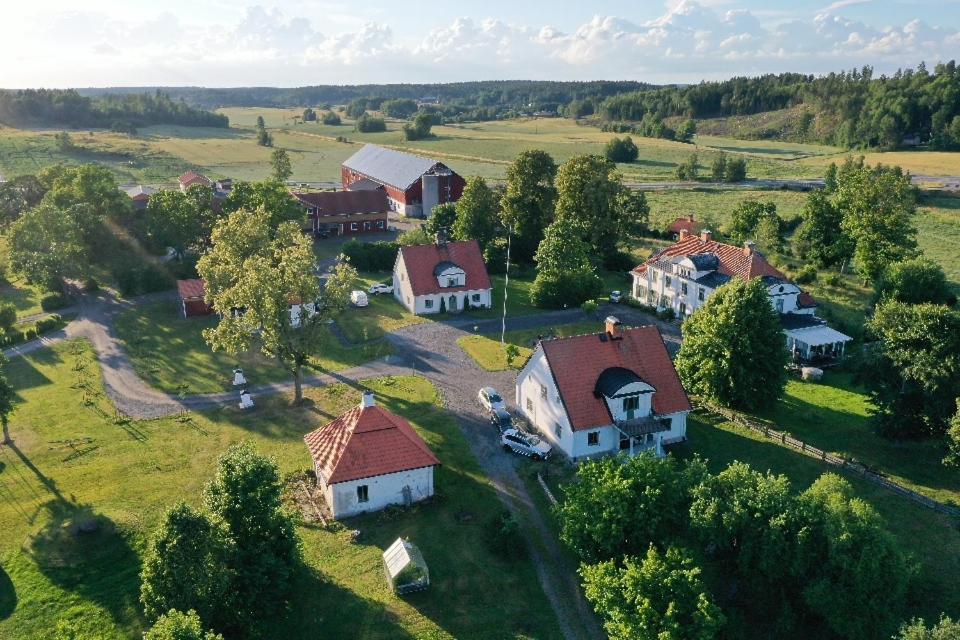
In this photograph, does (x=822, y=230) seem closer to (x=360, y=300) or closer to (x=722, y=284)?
(x=722, y=284)

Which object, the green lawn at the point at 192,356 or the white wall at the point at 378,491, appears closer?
the white wall at the point at 378,491

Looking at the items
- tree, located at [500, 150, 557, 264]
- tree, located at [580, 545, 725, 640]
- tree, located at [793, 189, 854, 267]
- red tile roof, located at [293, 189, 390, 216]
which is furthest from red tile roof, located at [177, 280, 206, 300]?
tree, located at [793, 189, 854, 267]

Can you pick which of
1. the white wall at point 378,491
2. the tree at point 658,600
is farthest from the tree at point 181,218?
the tree at point 658,600

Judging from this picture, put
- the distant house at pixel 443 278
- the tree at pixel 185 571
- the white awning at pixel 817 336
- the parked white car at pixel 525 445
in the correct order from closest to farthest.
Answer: the tree at pixel 185 571
the parked white car at pixel 525 445
the white awning at pixel 817 336
the distant house at pixel 443 278

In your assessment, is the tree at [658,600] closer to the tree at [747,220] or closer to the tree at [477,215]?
the tree at [477,215]

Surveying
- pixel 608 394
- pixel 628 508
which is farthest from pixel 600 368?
pixel 628 508

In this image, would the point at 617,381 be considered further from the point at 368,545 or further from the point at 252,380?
the point at 252,380

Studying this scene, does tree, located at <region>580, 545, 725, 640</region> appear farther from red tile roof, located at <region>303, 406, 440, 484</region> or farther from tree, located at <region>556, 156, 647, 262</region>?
tree, located at <region>556, 156, 647, 262</region>
